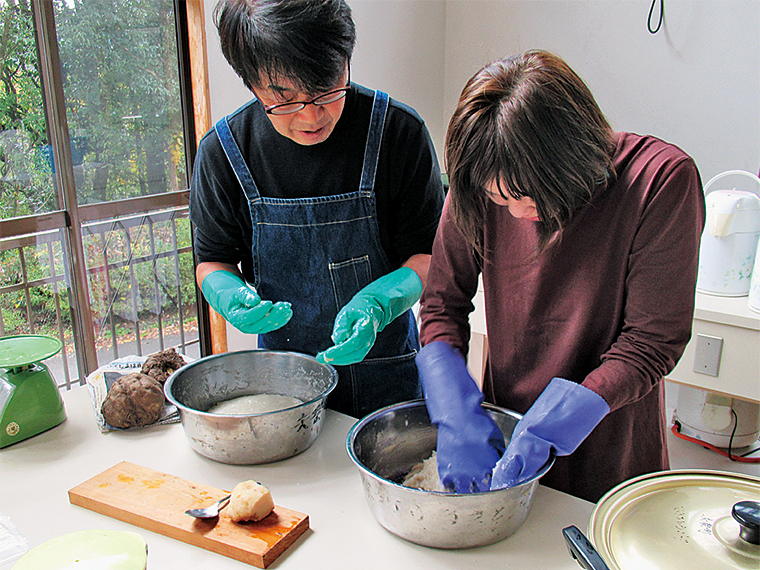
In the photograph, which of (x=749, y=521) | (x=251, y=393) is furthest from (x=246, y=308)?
(x=749, y=521)

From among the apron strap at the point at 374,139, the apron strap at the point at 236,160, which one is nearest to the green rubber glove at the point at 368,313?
the apron strap at the point at 374,139

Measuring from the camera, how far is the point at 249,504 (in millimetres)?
924

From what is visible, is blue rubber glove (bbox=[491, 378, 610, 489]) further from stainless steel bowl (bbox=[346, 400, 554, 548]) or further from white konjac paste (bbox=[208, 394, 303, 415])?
white konjac paste (bbox=[208, 394, 303, 415])

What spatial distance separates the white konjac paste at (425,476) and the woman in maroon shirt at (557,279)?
0.08 metres

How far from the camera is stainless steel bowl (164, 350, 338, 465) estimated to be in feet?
3.57

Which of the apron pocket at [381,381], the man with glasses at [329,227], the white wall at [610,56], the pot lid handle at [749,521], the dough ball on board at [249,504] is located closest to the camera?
the pot lid handle at [749,521]

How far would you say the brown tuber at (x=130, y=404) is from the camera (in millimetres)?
1249

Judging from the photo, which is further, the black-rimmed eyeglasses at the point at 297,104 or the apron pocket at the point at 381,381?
the apron pocket at the point at 381,381

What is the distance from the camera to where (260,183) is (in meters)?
1.38

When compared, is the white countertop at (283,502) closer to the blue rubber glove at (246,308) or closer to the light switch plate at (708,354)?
the blue rubber glove at (246,308)

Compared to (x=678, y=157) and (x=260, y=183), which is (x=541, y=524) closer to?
(x=678, y=157)

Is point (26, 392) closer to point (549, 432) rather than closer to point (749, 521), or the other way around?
point (549, 432)

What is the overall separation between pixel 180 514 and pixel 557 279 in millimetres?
752

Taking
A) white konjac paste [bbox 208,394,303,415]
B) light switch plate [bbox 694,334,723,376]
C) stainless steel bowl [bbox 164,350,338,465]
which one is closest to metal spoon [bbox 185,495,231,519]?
stainless steel bowl [bbox 164,350,338,465]
